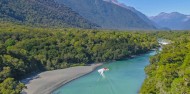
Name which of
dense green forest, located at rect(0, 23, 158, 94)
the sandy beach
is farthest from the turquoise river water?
dense green forest, located at rect(0, 23, 158, 94)

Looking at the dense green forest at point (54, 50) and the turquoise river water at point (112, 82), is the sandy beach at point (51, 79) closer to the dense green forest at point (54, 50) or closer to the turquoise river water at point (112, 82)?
the turquoise river water at point (112, 82)

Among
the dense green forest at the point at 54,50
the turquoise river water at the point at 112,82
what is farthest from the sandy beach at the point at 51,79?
the dense green forest at the point at 54,50

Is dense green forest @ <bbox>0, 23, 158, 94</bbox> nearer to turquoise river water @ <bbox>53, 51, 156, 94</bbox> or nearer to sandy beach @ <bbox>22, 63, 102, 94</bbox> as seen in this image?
sandy beach @ <bbox>22, 63, 102, 94</bbox>

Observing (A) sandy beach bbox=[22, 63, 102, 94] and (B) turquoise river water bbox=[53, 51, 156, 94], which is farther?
(A) sandy beach bbox=[22, 63, 102, 94]

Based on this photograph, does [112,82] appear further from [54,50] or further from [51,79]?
[54,50]

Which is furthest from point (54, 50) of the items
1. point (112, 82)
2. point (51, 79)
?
point (112, 82)
